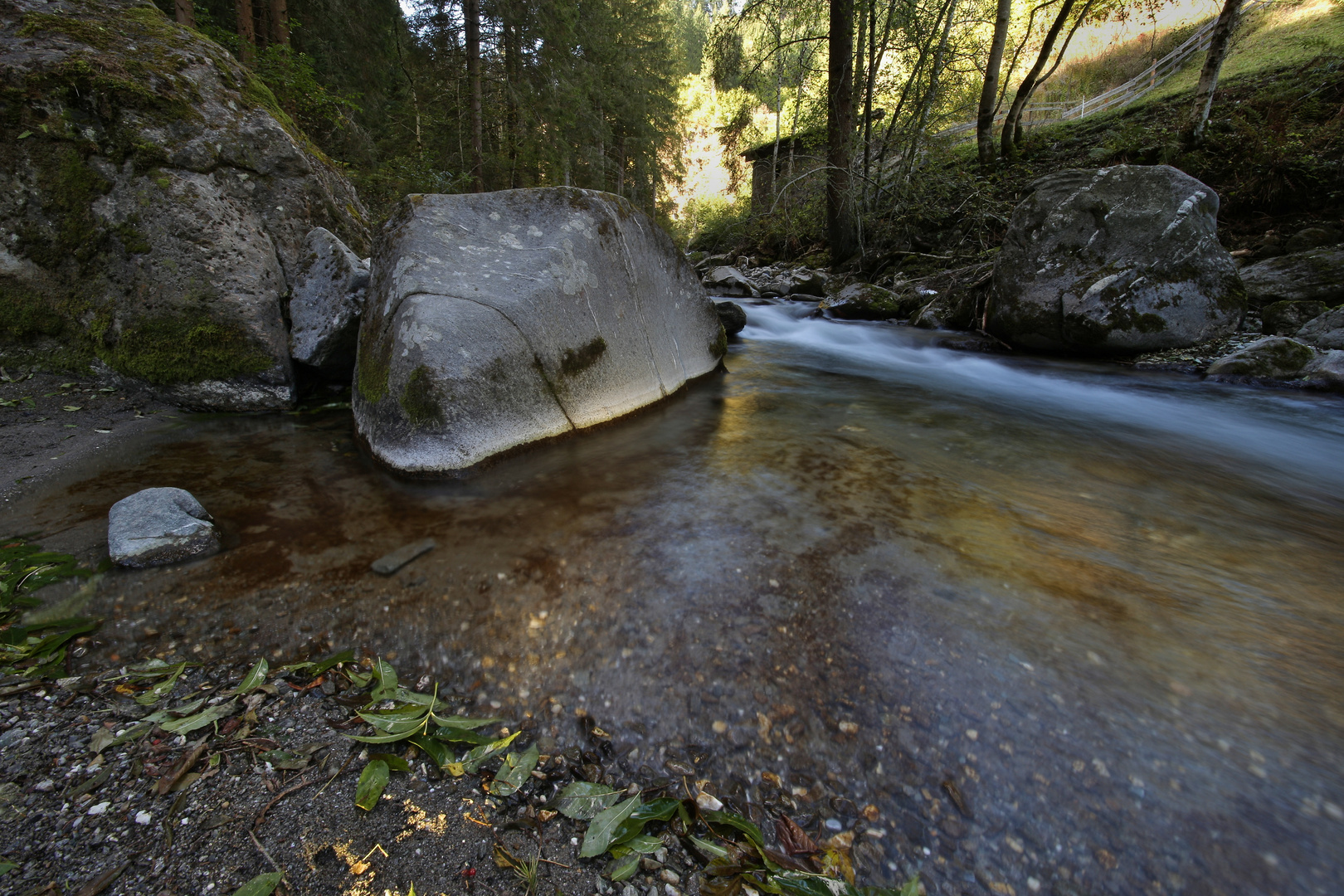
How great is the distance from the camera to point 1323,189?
693cm

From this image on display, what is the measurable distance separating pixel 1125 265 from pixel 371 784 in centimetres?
798

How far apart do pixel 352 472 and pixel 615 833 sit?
2667 millimetres

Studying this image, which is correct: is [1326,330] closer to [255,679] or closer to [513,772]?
[513,772]

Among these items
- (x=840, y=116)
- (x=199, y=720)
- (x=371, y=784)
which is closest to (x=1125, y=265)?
(x=840, y=116)

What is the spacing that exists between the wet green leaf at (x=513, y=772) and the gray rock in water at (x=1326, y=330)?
27.2ft

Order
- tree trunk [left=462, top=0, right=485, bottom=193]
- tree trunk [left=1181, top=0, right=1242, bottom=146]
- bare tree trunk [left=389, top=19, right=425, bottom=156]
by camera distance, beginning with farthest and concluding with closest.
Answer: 1. bare tree trunk [left=389, top=19, right=425, bottom=156]
2. tree trunk [left=462, top=0, right=485, bottom=193]
3. tree trunk [left=1181, top=0, right=1242, bottom=146]

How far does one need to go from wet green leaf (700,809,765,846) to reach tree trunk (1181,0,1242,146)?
1210 cm

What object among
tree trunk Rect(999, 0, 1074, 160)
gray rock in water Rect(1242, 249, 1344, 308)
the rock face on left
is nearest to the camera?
the rock face on left

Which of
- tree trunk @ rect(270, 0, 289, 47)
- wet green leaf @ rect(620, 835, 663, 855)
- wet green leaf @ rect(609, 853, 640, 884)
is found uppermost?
tree trunk @ rect(270, 0, 289, 47)

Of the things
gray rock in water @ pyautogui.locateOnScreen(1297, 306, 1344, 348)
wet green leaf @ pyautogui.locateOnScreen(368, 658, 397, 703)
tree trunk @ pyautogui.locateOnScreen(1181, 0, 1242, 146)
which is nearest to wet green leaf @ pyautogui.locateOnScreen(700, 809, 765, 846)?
wet green leaf @ pyautogui.locateOnScreen(368, 658, 397, 703)

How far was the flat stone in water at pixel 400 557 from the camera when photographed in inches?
86.2

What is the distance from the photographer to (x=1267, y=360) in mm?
5219

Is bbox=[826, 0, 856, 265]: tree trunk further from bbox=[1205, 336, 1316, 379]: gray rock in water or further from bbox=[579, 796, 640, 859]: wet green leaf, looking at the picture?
bbox=[579, 796, 640, 859]: wet green leaf

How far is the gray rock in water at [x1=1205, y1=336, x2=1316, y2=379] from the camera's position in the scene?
16.9 feet
